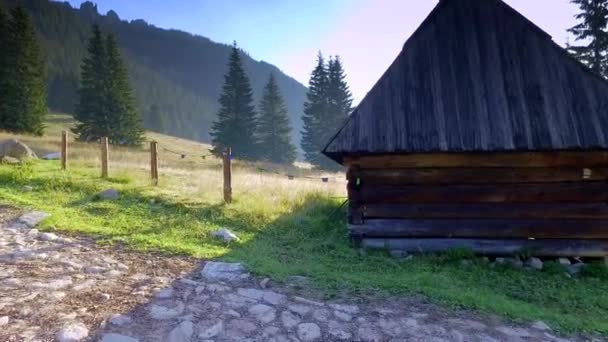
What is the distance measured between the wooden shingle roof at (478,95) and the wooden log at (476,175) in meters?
0.51

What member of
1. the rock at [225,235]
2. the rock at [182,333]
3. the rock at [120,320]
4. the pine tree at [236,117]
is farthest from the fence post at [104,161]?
the pine tree at [236,117]

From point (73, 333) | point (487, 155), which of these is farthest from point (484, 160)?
point (73, 333)

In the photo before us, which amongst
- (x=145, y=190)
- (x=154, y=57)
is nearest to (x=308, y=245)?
(x=145, y=190)

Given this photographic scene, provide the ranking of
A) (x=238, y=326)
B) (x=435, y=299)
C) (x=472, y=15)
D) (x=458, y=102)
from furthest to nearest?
(x=472, y=15) → (x=458, y=102) → (x=435, y=299) → (x=238, y=326)

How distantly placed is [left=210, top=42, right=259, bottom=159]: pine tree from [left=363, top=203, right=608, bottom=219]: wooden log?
30158mm

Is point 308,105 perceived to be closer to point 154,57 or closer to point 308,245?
point 308,245

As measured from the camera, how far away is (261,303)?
4492mm

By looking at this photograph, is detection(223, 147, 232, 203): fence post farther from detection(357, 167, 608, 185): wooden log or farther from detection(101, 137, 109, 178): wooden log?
detection(101, 137, 109, 178): wooden log

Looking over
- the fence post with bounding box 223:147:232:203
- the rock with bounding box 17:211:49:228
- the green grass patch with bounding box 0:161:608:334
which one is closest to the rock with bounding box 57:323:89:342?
the green grass patch with bounding box 0:161:608:334

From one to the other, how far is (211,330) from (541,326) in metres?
3.64

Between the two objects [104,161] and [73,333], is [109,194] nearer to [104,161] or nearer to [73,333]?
[104,161]

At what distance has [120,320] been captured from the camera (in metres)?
3.75

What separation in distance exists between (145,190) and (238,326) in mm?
7218

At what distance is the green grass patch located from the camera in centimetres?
516
